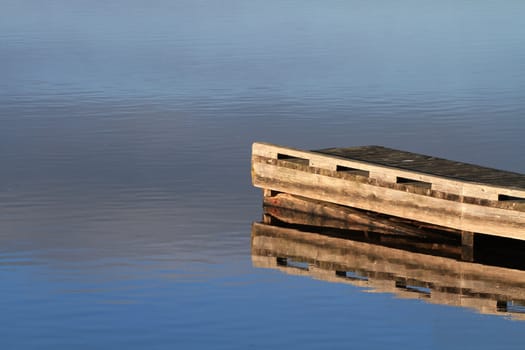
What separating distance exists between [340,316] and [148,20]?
58.7 metres

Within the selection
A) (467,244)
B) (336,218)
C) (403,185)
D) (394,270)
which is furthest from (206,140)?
(394,270)

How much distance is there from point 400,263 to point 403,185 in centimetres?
222

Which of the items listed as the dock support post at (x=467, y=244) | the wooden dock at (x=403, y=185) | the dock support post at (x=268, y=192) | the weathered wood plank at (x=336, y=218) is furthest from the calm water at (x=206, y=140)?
the dock support post at (x=467, y=244)

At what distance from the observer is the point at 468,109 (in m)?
50.2

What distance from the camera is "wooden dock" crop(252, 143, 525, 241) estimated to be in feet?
101

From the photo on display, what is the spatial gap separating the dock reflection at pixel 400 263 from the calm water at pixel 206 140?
54 centimetres

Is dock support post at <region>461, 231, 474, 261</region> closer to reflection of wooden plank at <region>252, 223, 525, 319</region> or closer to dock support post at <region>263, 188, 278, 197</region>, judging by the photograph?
reflection of wooden plank at <region>252, 223, 525, 319</region>

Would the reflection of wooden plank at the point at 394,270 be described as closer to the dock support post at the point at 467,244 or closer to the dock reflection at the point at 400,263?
the dock reflection at the point at 400,263

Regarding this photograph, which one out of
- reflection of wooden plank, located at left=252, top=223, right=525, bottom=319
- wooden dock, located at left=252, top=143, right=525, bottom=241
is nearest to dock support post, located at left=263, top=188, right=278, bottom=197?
wooden dock, located at left=252, top=143, right=525, bottom=241

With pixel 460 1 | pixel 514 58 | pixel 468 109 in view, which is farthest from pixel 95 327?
pixel 460 1

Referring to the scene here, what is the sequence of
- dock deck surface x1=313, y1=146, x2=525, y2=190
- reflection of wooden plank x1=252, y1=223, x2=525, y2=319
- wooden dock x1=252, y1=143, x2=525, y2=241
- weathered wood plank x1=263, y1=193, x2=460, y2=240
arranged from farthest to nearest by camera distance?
weathered wood plank x1=263, y1=193, x2=460, y2=240, dock deck surface x1=313, y1=146, x2=525, y2=190, wooden dock x1=252, y1=143, x2=525, y2=241, reflection of wooden plank x1=252, y1=223, x2=525, y2=319

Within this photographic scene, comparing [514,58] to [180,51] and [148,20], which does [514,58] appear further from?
[148,20]

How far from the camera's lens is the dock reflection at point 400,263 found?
2870cm

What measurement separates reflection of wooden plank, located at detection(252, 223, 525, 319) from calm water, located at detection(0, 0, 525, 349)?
50 centimetres
